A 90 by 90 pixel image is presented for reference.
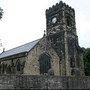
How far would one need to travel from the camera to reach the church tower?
1526 inches

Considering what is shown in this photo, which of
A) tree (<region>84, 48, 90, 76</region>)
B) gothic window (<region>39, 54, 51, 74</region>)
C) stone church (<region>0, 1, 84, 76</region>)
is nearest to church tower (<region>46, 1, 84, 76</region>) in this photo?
stone church (<region>0, 1, 84, 76</region>)

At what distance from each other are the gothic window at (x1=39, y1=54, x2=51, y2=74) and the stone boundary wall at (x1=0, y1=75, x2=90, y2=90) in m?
10.5

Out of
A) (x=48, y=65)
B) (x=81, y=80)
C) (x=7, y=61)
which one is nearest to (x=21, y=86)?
(x=81, y=80)

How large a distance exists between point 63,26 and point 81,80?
16.2 m

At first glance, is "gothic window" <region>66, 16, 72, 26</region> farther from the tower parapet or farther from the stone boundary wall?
the stone boundary wall

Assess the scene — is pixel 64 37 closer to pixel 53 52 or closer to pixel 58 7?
pixel 53 52

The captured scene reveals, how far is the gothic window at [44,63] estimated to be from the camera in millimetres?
35469

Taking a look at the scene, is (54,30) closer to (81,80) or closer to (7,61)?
(7,61)

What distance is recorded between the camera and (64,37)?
3912 centimetres

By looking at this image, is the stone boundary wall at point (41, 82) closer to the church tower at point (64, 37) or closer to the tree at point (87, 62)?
the church tower at point (64, 37)

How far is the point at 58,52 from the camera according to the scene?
129 feet

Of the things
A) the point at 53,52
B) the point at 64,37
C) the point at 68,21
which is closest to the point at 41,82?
the point at 53,52

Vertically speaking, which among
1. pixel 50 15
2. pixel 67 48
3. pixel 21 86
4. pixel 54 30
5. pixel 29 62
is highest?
pixel 50 15

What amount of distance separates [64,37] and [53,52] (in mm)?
3602
